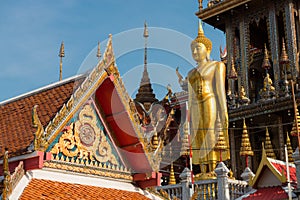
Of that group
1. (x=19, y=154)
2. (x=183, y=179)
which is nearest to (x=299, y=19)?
(x=183, y=179)

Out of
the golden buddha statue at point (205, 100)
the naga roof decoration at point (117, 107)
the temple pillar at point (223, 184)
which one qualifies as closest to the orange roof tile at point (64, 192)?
the naga roof decoration at point (117, 107)

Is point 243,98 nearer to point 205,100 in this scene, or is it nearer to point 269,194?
point 205,100

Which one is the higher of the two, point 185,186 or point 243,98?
point 243,98

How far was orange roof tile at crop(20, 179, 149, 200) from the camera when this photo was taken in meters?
6.21

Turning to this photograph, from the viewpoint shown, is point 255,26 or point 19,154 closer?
point 19,154

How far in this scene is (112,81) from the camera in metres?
7.66

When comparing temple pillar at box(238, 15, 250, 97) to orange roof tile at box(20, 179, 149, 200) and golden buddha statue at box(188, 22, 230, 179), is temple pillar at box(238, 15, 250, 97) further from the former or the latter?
orange roof tile at box(20, 179, 149, 200)

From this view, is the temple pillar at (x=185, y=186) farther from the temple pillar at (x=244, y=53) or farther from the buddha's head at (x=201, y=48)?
the temple pillar at (x=244, y=53)

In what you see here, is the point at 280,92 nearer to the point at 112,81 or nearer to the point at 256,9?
the point at 256,9

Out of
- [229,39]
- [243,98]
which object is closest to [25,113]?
[243,98]

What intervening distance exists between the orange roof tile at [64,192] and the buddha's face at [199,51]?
590 inches

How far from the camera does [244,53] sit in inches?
992

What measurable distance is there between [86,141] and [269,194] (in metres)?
6.36

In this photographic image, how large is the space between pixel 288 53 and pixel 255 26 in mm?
3765
